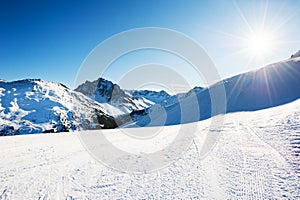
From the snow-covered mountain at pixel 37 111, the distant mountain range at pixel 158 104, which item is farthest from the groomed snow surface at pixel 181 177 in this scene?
the snow-covered mountain at pixel 37 111

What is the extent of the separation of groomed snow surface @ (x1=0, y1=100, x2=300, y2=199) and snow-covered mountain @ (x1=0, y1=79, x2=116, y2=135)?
60843mm

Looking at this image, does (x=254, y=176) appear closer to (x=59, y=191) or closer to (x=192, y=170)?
(x=192, y=170)

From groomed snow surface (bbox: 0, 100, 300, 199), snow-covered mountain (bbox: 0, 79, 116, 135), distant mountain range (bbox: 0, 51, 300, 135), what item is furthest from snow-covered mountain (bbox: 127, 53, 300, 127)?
snow-covered mountain (bbox: 0, 79, 116, 135)

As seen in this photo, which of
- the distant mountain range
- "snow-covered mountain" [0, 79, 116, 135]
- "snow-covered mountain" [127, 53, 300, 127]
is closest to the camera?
"snow-covered mountain" [127, 53, 300, 127]

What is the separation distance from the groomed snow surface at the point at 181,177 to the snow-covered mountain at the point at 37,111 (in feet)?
200

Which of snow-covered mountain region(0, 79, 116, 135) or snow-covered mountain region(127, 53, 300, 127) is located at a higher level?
snow-covered mountain region(0, 79, 116, 135)

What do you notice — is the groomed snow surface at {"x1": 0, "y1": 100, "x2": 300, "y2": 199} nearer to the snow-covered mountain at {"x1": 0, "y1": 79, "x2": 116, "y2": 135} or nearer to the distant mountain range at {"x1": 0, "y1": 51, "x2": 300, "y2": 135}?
the distant mountain range at {"x1": 0, "y1": 51, "x2": 300, "y2": 135}

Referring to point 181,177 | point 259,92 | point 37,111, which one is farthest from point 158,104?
point 181,177

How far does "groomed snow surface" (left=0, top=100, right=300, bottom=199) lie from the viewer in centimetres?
496

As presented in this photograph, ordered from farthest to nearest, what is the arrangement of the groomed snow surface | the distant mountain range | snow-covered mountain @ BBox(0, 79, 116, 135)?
snow-covered mountain @ BBox(0, 79, 116, 135) < the distant mountain range < the groomed snow surface

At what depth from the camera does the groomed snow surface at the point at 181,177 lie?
496 centimetres

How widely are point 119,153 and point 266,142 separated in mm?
7554

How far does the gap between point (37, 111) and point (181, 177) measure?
3036 inches

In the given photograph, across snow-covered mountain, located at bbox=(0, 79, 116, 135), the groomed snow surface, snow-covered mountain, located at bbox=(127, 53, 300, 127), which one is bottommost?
the groomed snow surface
